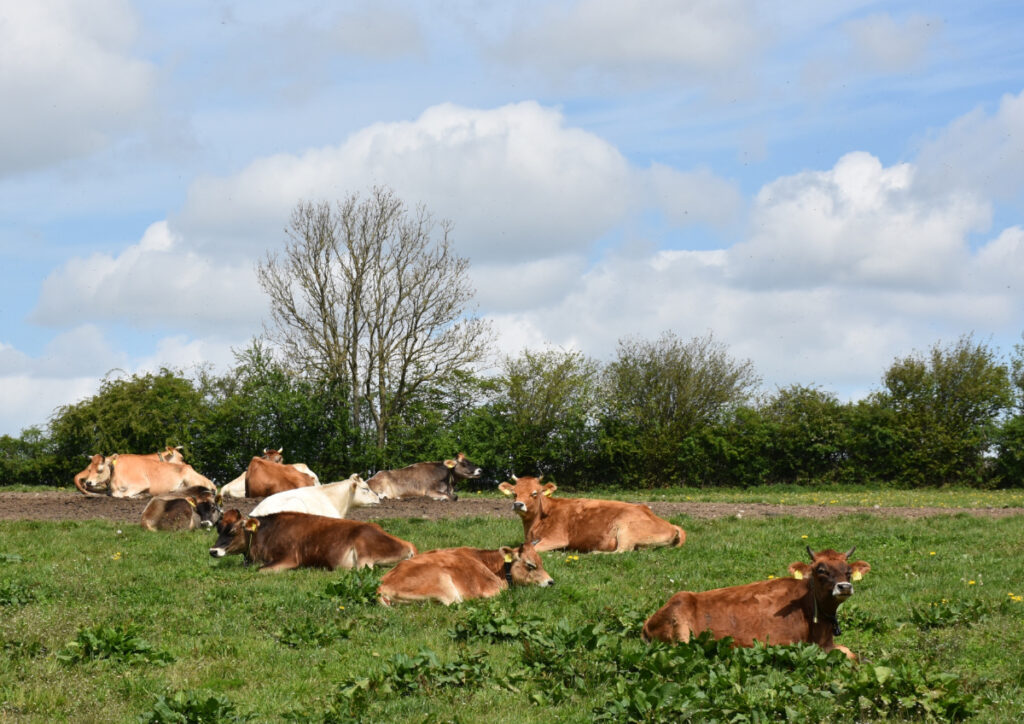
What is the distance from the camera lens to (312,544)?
13.2 metres

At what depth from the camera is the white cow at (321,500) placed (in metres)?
16.6

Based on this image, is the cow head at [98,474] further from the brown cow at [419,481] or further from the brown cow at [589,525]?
the brown cow at [589,525]

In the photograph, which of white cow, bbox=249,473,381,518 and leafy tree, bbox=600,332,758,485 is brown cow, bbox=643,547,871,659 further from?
leafy tree, bbox=600,332,758,485

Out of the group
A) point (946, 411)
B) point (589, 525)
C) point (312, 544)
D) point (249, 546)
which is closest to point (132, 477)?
point (249, 546)

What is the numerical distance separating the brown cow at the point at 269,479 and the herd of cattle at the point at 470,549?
0.08 ft

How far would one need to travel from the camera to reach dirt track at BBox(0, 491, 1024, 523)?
61.9 feet

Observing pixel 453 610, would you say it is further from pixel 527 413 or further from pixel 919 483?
pixel 919 483

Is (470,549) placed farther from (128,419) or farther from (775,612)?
(128,419)

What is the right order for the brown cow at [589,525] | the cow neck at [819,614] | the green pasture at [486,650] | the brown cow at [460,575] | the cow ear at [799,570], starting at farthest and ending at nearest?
1. the brown cow at [589,525]
2. the brown cow at [460,575]
3. the cow ear at [799,570]
4. the cow neck at [819,614]
5. the green pasture at [486,650]

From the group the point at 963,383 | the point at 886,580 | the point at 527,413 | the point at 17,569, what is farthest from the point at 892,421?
the point at 17,569

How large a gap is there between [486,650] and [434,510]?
39.8 feet

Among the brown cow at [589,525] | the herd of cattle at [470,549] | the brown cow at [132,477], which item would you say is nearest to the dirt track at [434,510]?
the herd of cattle at [470,549]

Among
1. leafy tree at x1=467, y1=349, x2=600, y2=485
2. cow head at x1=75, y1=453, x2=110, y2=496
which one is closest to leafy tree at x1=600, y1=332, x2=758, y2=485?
leafy tree at x1=467, y1=349, x2=600, y2=485

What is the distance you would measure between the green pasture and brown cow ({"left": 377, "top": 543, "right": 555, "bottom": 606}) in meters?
0.26
